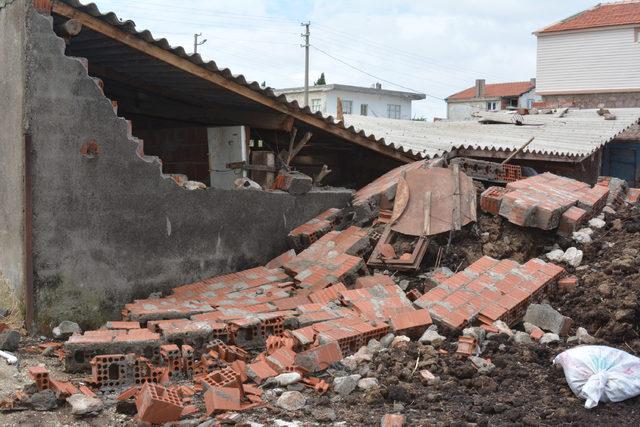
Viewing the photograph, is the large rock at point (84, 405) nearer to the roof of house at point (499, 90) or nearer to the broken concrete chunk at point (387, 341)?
the broken concrete chunk at point (387, 341)

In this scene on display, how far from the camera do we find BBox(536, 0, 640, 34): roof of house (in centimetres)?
3093

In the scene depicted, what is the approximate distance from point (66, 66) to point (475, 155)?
24.9 ft

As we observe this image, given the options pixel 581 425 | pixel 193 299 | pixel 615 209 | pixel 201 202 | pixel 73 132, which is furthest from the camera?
pixel 615 209

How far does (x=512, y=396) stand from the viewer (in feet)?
17.4

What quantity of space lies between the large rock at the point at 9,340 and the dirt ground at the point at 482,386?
0.44 feet

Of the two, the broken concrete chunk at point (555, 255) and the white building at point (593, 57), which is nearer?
the broken concrete chunk at point (555, 255)

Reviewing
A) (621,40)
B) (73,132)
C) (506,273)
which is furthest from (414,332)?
(621,40)

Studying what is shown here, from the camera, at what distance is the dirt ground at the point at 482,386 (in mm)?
4992

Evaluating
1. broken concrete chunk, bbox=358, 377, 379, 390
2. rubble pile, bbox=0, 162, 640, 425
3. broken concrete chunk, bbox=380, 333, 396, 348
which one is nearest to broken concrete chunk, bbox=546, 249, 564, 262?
rubble pile, bbox=0, 162, 640, 425

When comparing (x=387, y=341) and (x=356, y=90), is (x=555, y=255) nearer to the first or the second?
(x=387, y=341)

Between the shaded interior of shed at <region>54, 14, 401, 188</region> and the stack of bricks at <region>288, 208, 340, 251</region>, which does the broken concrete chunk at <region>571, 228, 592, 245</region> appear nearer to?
the stack of bricks at <region>288, 208, 340, 251</region>

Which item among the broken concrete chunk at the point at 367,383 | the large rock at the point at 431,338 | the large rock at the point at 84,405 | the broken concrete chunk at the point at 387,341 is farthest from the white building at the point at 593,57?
the large rock at the point at 84,405

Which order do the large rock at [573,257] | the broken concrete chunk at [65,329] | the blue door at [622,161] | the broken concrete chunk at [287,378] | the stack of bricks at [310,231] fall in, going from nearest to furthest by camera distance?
the broken concrete chunk at [287,378], the broken concrete chunk at [65,329], the large rock at [573,257], the stack of bricks at [310,231], the blue door at [622,161]

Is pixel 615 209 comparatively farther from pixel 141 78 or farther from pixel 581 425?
pixel 141 78
